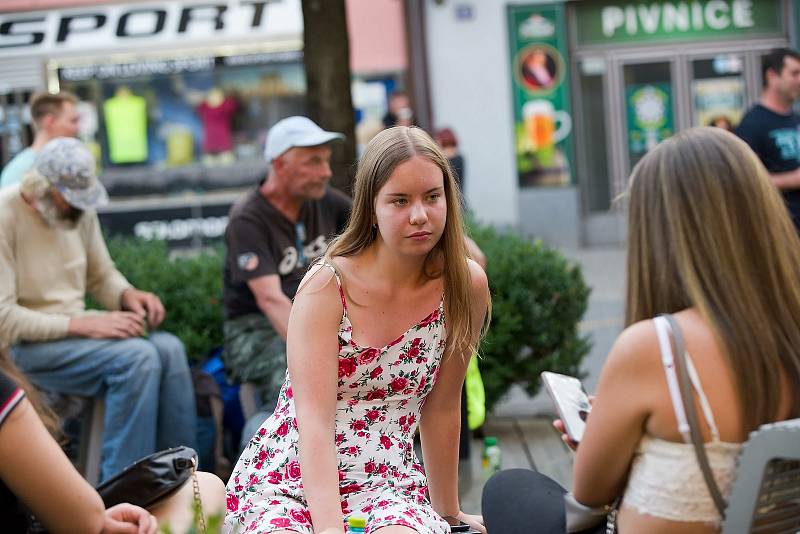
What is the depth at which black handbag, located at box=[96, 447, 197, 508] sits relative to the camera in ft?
9.55

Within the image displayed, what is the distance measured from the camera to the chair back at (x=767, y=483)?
2.14 m

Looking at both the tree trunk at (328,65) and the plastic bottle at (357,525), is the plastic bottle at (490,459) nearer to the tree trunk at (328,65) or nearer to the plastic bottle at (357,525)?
the tree trunk at (328,65)

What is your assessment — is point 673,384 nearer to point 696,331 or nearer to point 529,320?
point 696,331

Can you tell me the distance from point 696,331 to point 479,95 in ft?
43.3

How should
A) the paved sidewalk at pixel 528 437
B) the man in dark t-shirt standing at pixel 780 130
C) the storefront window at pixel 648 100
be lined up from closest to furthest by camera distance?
the paved sidewalk at pixel 528 437 < the man in dark t-shirt standing at pixel 780 130 < the storefront window at pixel 648 100

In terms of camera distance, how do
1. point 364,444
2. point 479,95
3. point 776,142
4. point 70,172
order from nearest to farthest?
point 364,444 → point 70,172 → point 776,142 → point 479,95

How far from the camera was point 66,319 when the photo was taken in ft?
15.9

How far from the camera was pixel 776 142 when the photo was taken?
20.9ft

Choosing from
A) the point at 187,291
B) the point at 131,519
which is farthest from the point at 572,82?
the point at 131,519

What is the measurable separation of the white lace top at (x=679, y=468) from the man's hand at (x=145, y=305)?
127 inches

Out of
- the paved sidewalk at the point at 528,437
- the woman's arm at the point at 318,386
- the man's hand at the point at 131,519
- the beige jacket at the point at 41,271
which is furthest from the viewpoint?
the paved sidewalk at the point at 528,437

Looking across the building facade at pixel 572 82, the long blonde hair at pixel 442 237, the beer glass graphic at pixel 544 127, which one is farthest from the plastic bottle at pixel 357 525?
the beer glass graphic at pixel 544 127

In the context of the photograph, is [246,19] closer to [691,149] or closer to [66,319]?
[66,319]

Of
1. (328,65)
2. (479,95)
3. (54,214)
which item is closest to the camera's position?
(54,214)
